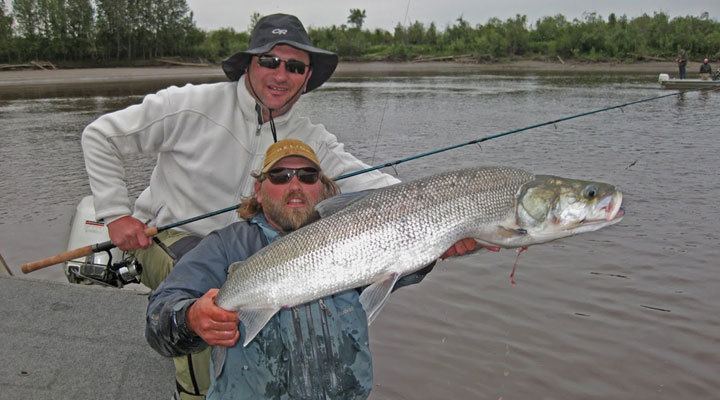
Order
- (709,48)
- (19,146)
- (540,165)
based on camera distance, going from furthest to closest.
Answer: 1. (709,48)
2. (19,146)
3. (540,165)

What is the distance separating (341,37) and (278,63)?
81216 mm

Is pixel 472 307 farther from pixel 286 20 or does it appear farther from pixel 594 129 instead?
pixel 594 129

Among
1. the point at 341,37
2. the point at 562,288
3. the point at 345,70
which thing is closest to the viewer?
the point at 562,288

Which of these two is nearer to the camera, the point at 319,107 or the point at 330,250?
the point at 330,250

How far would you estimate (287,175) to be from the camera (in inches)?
130

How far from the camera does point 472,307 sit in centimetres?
638

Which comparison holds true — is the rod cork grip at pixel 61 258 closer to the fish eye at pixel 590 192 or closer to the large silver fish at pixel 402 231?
the large silver fish at pixel 402 231

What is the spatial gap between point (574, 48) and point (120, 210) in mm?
75749

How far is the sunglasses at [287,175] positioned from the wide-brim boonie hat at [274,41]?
3.40 ft

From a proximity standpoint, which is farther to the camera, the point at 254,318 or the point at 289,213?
the point at 289,213

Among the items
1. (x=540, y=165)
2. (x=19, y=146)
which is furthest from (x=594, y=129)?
(x=19, y=146)

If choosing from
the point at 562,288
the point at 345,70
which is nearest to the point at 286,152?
the point at 562,288

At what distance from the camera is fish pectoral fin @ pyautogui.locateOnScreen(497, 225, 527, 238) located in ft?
9.89

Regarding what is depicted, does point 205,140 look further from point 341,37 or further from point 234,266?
Answer: point 341,37
